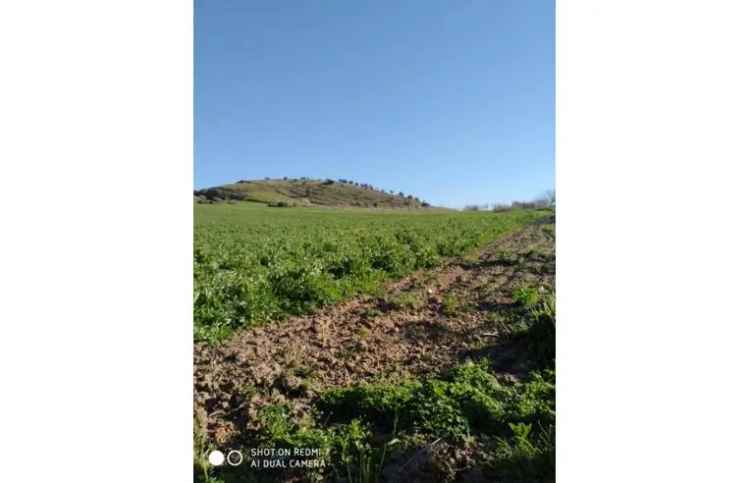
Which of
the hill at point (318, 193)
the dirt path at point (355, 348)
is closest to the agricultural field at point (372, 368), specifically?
the dirt path at point (355, 348)

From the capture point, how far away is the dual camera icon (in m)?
3.37

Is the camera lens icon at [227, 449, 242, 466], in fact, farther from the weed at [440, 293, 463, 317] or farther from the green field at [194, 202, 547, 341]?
the weed at [440, 293, 463, 317]

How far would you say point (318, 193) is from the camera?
5.59 metres

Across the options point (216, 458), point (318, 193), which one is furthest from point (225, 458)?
point (318, 193)

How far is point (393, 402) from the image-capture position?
361 cm

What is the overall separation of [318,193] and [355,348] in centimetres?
187

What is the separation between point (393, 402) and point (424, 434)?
40 centimetres

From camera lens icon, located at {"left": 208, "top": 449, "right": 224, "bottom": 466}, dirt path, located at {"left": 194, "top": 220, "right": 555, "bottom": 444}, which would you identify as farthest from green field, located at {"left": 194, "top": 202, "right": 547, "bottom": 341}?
camera lens icon, located at {"left": 208, "top": 449, "right": 224, "bottom": 466}

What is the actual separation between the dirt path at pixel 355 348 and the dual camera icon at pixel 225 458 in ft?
0.41

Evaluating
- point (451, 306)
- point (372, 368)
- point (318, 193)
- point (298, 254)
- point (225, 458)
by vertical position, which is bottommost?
point (225, 458)

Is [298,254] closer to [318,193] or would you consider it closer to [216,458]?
[318,193]

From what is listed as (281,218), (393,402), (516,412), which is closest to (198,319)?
(393,402)

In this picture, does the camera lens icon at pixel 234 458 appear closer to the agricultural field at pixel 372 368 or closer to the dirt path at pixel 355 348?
the agricultural field at pixel 372 368

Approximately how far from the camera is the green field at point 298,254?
228 inches
